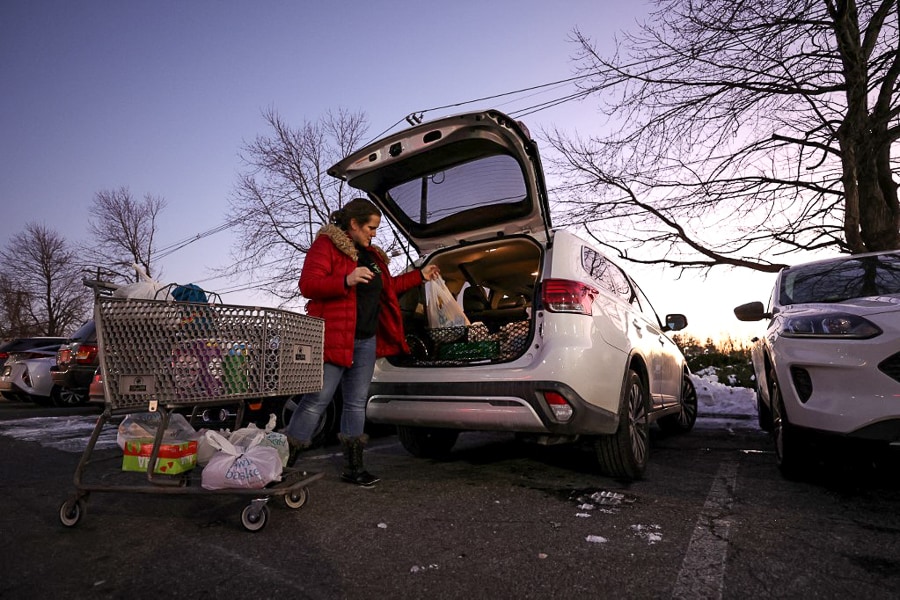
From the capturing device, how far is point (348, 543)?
2.35 m

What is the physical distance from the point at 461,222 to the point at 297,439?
2.05 meters

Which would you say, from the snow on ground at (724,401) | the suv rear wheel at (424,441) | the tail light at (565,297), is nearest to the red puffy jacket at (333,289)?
the tail light at (565,297)

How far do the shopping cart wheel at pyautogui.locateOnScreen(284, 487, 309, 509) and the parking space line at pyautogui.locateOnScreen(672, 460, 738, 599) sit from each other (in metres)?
1.90

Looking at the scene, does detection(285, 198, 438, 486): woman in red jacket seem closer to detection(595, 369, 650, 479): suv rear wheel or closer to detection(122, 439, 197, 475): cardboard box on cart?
detection(122, 439, 197, 475): cardboard box on cart

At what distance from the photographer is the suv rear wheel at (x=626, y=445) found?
3.38 m

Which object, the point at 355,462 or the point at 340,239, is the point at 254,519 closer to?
the point at 355,462

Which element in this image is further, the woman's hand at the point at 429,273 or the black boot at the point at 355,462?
the woman's hand at the point at 429,273

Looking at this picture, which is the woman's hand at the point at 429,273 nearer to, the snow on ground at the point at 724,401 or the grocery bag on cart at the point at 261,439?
the grocery bag on cart at the point at 261,439

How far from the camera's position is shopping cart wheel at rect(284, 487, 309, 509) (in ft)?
9.27

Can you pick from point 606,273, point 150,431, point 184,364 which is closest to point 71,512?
point 150,431

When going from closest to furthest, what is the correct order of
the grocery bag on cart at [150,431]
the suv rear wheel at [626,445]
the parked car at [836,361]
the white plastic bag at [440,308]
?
the grocery bag on cart at [150,431], the parked car at [836,361], the suv rear wheel at [626,445], the white plastic bag at [440,308]

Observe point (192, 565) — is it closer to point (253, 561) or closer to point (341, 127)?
point (253, 561)

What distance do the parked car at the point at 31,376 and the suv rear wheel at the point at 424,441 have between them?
9.40 meters

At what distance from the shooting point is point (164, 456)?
104 inches
